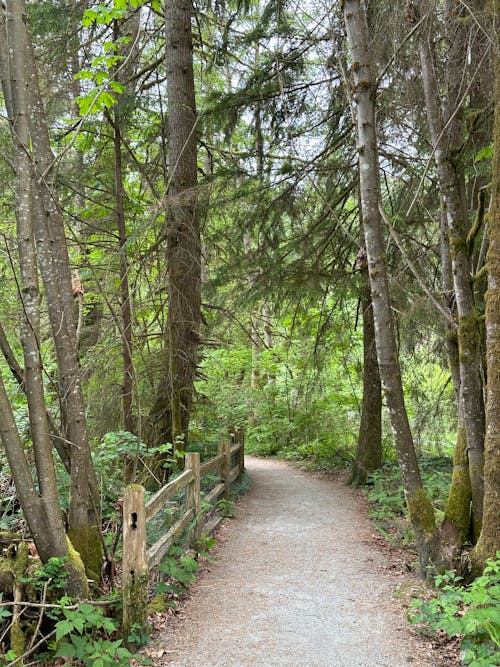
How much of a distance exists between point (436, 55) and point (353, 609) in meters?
5.66

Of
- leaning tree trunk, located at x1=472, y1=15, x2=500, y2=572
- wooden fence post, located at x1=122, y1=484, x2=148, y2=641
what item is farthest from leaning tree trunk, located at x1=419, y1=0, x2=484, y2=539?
wooden fence post, located at x1=122, y1=484, x2=148, y2=641

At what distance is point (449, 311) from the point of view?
566 centimetres

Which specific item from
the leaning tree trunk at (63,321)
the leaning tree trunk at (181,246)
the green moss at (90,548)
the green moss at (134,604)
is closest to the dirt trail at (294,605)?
the green moss at (134,604)

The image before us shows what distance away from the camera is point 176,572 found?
16.6ft

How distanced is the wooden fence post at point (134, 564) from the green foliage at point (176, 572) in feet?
2.09

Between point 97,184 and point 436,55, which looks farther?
point 97,184

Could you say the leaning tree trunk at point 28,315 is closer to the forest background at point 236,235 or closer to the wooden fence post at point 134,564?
the forest background at point 236,235

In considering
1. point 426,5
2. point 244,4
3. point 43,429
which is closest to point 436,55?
point 426,5

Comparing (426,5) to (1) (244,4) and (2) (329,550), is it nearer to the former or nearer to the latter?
(1) (244,4)

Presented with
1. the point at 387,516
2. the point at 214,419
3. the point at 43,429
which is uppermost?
the point at 43,429

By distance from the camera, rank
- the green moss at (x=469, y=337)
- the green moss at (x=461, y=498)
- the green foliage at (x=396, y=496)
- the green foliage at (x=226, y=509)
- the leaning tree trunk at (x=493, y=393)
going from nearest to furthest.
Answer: the leaning tree trunk at (x=493, y=393) → the green moss at (x=461, y=498) → the green moss at (x=469, y=337) → the green foliage at (x=396, y=496) → the green foliage at (x=226, y=509)

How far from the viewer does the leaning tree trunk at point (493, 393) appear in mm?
4371

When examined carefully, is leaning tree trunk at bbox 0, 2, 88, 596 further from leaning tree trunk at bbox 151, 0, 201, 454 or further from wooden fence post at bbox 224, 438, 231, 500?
wooden fence post at bbox 224, 438, 231, 500

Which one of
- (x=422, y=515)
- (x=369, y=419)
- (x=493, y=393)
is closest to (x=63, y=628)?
(x=422, y=515)
